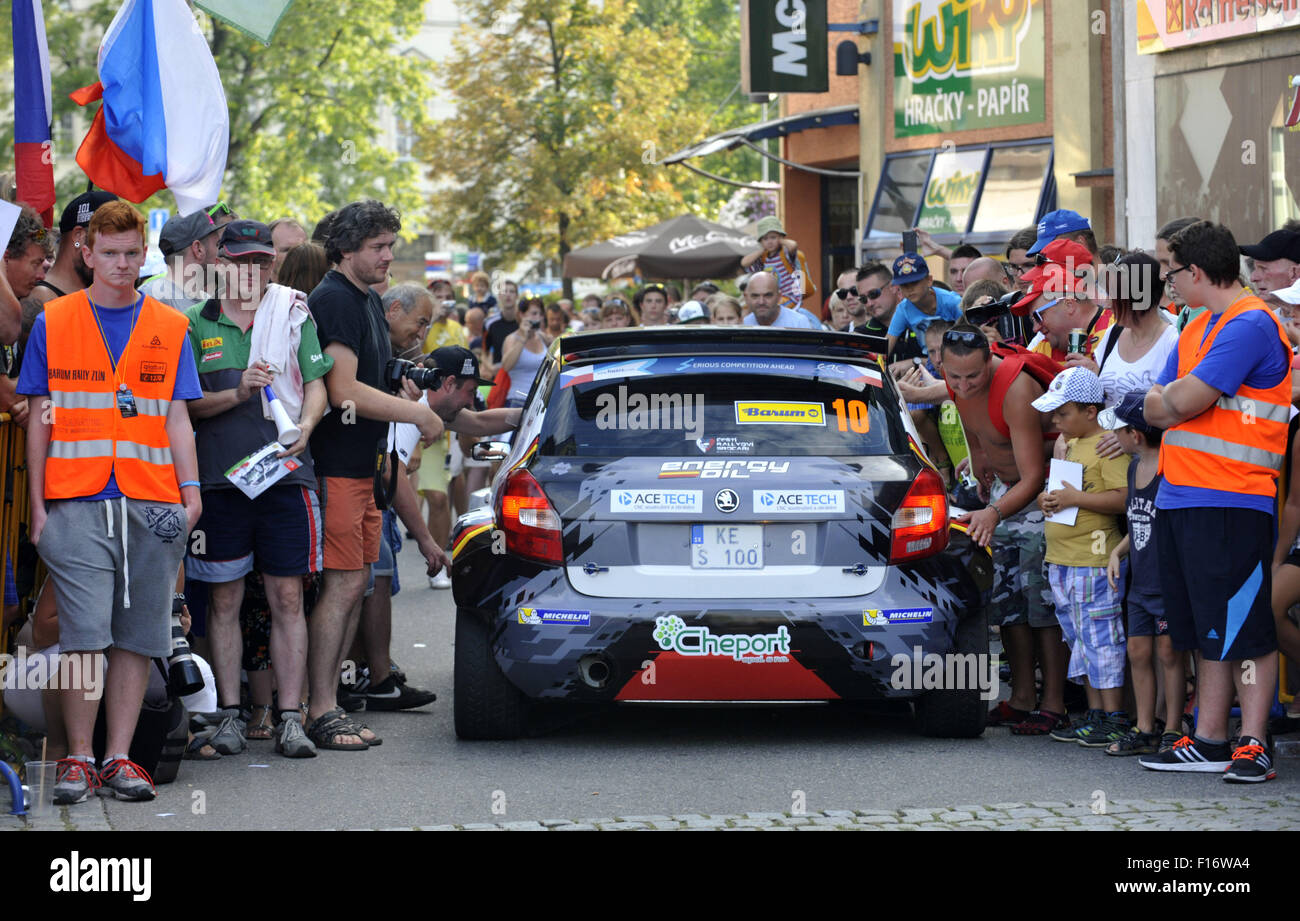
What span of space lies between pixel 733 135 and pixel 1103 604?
19.6 m

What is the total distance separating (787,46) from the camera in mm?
23453

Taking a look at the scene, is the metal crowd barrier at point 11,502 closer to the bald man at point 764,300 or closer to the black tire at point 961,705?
the black tire at point 961,705

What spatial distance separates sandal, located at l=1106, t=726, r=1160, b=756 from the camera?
737cm

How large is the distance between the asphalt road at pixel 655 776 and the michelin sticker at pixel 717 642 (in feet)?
1.41

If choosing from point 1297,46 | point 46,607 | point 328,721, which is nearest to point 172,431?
point 46,607

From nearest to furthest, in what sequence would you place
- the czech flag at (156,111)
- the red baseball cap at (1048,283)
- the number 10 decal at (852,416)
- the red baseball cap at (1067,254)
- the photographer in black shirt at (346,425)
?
1. the number 10 decal at (852,416)
2. the photographer in black shirt at (346,425)
3. the red baseball cap at (1048,283)
4. the red baseball cap at (1067,254)
5. the czech flag at (156,111)

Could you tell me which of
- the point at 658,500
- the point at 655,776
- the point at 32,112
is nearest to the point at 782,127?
the point at 32,112

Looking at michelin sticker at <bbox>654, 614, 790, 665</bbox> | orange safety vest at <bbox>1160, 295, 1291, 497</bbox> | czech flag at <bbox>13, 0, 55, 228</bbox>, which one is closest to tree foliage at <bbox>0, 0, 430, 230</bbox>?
czech flag at <bbox>13, 0, 55, 228</bbox>

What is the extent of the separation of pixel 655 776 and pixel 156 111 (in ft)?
14.9

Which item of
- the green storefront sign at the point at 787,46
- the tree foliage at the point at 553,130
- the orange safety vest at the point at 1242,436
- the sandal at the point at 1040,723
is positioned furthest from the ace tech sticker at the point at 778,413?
the tree foliage at the point at 553,130

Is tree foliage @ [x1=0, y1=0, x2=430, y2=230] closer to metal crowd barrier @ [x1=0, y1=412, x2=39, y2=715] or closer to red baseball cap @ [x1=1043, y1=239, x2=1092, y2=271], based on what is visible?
red baseball cap @ [x1=1043, y1=239, x2=1092, y2=271]

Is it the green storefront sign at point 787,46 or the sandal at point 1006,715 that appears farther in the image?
the green storefront sign at point 787,46

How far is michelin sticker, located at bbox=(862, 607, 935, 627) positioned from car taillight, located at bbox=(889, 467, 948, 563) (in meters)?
0.19

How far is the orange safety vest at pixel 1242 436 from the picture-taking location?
685 cm
